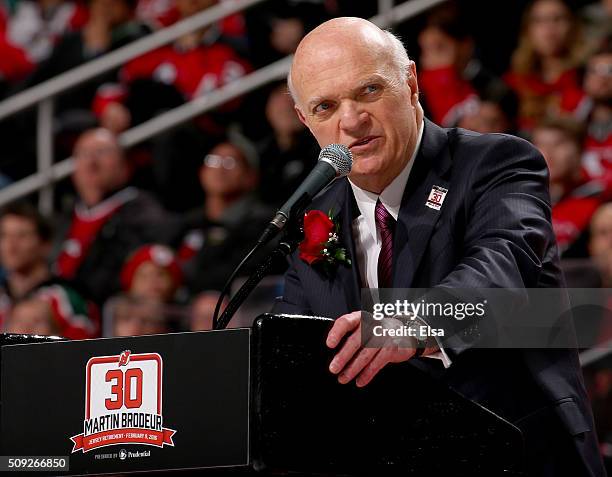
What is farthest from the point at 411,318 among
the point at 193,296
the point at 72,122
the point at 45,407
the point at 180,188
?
the point at 72,122

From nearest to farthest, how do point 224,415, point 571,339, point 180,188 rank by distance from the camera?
point 224,415 → point 571,339 → point 180,188

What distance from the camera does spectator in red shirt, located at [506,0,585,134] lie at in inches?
197

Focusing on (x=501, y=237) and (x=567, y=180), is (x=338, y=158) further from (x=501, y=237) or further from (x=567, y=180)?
(x=567, y=180)

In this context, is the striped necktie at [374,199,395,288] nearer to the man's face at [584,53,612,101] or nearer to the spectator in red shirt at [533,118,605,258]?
the spectator in red shirt at [533,118,605,258]

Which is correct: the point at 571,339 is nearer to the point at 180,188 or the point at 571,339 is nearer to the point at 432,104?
the point at 432,104

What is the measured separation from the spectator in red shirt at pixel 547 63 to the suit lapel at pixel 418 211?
273cm

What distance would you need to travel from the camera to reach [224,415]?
5.52 feet

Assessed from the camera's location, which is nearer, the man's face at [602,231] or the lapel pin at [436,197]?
the lapel pin at [436,197]

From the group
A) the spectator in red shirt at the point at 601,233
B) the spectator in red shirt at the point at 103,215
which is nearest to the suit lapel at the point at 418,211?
the spectator in red shirt at the point at 601,233

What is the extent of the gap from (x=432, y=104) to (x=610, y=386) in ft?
5.94

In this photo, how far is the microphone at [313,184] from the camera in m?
1.86

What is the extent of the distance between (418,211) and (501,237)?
247mm
